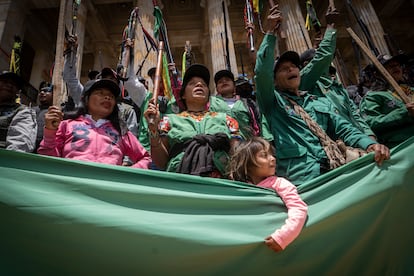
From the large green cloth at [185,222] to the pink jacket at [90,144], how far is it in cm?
79

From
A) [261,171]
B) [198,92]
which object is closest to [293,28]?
[198,92]

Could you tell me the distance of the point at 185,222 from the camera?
1.72m

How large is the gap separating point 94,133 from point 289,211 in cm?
200

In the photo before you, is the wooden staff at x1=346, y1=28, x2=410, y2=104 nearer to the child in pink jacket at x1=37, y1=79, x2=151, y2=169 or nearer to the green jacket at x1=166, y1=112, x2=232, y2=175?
the green jacket at x1=166, y1=112, x2=232, y2=175

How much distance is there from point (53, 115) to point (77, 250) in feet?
4.49

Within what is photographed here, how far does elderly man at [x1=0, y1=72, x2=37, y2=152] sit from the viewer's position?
2791 mm

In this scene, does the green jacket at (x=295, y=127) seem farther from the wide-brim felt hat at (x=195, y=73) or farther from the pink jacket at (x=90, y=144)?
the pink jacket at (x=90, y=144)

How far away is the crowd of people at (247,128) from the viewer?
8.09 feet

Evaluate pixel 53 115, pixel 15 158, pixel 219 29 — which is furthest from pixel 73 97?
pixel 219 29

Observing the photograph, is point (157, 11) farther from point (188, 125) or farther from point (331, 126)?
point (331, 126)

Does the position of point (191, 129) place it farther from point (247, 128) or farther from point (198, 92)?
point (247, 128)

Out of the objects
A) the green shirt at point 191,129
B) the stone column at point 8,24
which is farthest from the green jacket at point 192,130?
the stone column at point 8,24

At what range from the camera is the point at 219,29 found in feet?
38.1

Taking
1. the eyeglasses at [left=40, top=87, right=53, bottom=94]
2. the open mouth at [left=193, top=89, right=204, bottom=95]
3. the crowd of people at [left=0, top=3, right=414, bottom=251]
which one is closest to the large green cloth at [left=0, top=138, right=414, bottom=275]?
the crowd of people at [left=0, top=3, right=414, bottom=251]
